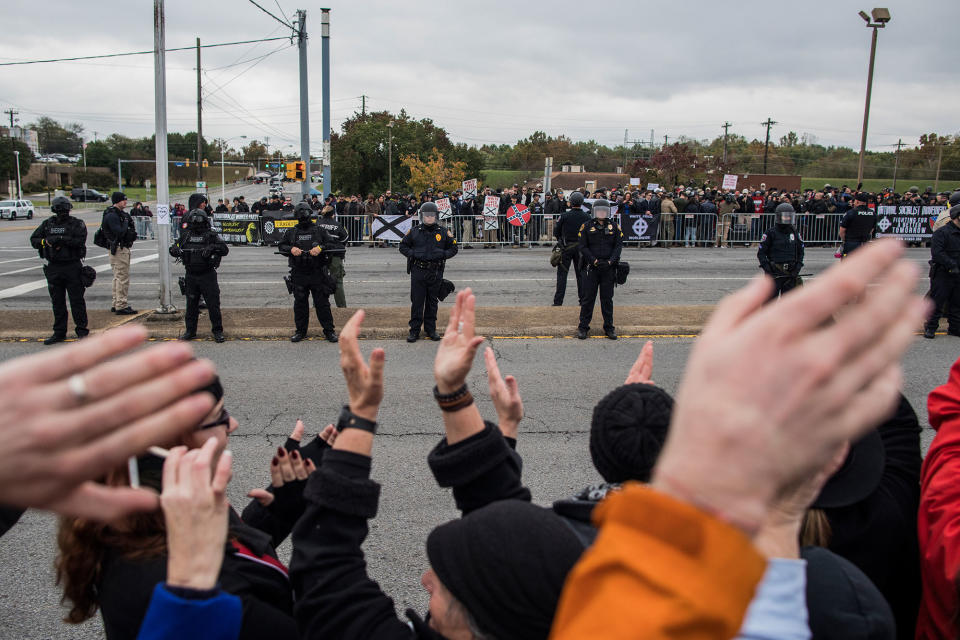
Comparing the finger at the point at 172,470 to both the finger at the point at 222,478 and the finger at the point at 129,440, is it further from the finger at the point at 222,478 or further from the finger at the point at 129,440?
the finger at the point at 129,440

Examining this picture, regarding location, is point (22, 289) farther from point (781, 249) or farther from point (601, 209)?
point (781, 249)

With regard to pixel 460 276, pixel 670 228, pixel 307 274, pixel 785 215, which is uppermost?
pixel 785 215

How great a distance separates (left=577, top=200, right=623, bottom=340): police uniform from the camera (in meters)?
9.73

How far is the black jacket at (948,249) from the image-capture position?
31.7ft

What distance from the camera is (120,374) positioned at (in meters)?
0.85

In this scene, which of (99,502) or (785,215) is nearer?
(99,502)

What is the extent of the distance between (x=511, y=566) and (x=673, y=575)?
75 centimetres

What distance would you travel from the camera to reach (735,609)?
2.42 feet

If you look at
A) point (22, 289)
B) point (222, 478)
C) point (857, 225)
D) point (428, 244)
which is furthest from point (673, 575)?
point (22, 289)

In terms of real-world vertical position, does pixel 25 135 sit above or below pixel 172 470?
above

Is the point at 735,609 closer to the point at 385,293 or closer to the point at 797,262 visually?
the point at 797,262

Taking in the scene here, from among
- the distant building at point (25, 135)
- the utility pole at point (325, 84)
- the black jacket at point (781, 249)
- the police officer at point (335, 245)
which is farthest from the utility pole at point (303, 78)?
the distant building at point (25, 135)

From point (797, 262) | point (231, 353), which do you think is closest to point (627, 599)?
point (231, 353)

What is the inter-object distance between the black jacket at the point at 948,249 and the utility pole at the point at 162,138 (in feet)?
36.8
